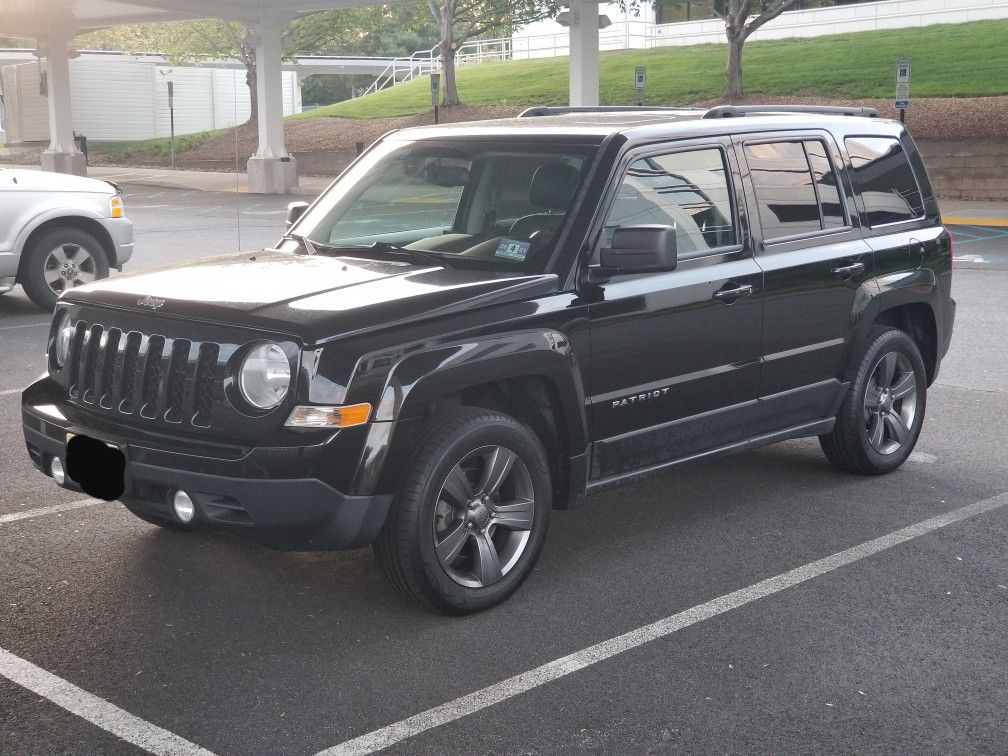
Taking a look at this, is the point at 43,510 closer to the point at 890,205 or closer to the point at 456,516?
the point at 456,516

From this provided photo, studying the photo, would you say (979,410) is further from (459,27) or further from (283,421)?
(459,27)

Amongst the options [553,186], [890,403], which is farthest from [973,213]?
[553,186]

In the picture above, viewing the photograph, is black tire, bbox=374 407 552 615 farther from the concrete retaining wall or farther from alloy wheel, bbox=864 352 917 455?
the concrete retaining wall

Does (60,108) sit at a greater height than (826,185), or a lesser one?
greater

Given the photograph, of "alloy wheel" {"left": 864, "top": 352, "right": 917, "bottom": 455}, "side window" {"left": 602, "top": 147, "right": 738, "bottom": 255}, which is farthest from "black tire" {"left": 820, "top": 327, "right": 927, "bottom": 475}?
"side window" {"left": 602, "top": 147, "right": 738, "bottom": 255}

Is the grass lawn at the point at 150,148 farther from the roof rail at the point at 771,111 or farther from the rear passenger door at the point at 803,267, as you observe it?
the rear passenger door at the point at 803,267

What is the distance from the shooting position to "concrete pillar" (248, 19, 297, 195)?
1284 inches

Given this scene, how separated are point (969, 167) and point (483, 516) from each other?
76.3ft

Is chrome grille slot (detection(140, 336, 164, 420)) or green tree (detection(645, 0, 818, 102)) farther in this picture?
green tree (detection(645, 0, 818, 102))

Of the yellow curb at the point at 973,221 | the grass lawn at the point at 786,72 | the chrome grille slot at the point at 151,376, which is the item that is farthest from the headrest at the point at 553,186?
the grass lawn at the point at 786,72

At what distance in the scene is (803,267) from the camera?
591 centimetres

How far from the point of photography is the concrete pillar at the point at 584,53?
28655mm

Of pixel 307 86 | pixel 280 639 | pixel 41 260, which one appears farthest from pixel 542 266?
pixel 307 86

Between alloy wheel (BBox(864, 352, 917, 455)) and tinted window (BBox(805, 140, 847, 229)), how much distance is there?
2.52 feet
